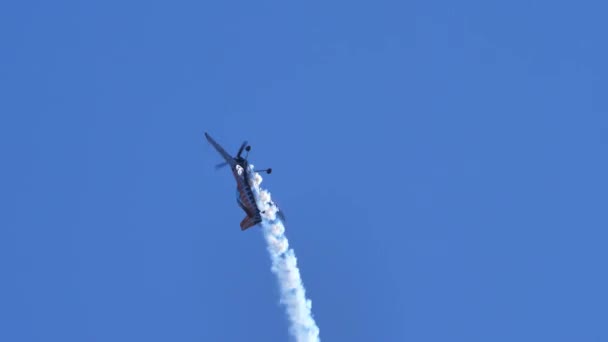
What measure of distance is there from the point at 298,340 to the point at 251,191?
28.6m

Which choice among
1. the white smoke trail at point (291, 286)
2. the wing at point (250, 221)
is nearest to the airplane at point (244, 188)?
the wing at point (250, 221)

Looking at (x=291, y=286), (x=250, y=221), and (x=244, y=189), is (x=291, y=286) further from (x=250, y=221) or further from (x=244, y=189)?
(x=244, y=189)

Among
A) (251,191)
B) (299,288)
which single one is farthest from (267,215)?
(299,288)

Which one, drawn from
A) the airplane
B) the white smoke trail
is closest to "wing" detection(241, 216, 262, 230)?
the airplane

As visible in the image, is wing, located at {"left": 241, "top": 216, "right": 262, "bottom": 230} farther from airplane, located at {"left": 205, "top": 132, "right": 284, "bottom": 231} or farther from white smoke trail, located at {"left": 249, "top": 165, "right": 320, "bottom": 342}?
white smoke trail, located at {"left": 249, "top": 165, "right": 320, "bottom": 342}

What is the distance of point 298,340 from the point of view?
183000 millimetres

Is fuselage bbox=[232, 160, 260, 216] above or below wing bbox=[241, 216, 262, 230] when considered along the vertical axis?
above

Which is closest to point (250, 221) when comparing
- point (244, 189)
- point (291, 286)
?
point (244, 189)

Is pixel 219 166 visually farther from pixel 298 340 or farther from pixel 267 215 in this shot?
pixel 298 340

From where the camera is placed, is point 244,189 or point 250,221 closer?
point 244,189

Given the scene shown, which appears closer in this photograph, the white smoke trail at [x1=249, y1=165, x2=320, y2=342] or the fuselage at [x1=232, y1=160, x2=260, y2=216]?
the fuselage at [x1=232, y1=160, x2=260, y2=216]

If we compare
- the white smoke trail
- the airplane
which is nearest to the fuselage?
the airplane

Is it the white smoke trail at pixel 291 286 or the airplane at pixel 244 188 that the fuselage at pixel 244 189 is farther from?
the white smoke trail at pixel 291 286

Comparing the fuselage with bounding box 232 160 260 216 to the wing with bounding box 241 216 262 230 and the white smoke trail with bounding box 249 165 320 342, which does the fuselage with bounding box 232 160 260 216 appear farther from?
the white smoke trail with bounding box 249 165 320 342
